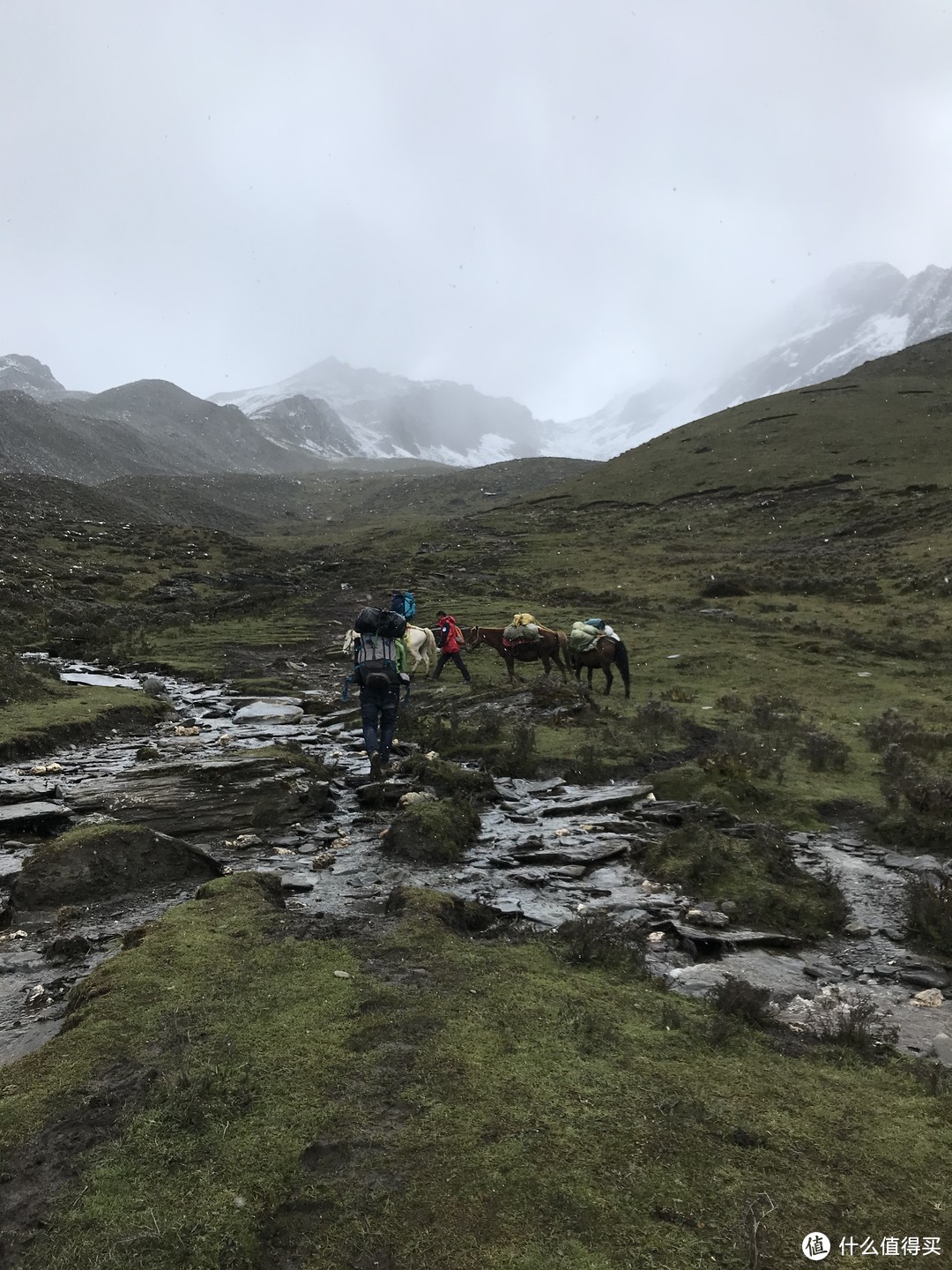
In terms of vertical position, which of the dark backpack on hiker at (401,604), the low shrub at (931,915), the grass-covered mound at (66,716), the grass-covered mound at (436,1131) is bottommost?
the low shrub at (931,915)

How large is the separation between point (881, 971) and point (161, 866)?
754 centimetres

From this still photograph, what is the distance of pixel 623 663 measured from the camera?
62.5 feet

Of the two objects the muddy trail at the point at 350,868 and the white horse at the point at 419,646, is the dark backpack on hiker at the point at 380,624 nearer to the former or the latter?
the muddy trail at the point at 350,868

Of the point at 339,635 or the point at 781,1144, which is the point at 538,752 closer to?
the point at 781,1144

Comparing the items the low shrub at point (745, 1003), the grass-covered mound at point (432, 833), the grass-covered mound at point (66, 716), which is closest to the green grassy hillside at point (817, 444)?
the grass-covered mound at point (432, 833)

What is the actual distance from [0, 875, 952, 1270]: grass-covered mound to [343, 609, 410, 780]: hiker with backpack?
829 cm

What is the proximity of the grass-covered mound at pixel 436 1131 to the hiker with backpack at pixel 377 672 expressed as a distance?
8.29 m

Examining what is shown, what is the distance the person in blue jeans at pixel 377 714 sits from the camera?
13.7 metres

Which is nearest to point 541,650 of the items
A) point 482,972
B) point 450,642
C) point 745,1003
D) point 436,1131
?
point 450,642

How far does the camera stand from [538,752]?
13555 mm

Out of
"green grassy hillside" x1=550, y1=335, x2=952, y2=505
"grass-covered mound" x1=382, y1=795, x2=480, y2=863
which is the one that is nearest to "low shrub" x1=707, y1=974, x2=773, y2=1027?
"grass-covered mound" x1=382, y1=795, x2=480, y2=863

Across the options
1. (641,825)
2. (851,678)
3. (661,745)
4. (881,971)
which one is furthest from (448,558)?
(881,971)

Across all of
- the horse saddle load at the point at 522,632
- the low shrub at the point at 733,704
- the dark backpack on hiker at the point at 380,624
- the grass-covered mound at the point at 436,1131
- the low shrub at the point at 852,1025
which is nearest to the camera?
the grass-covered mound at the point at 436,1131

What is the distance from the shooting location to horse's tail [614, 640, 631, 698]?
19031 millimetres
